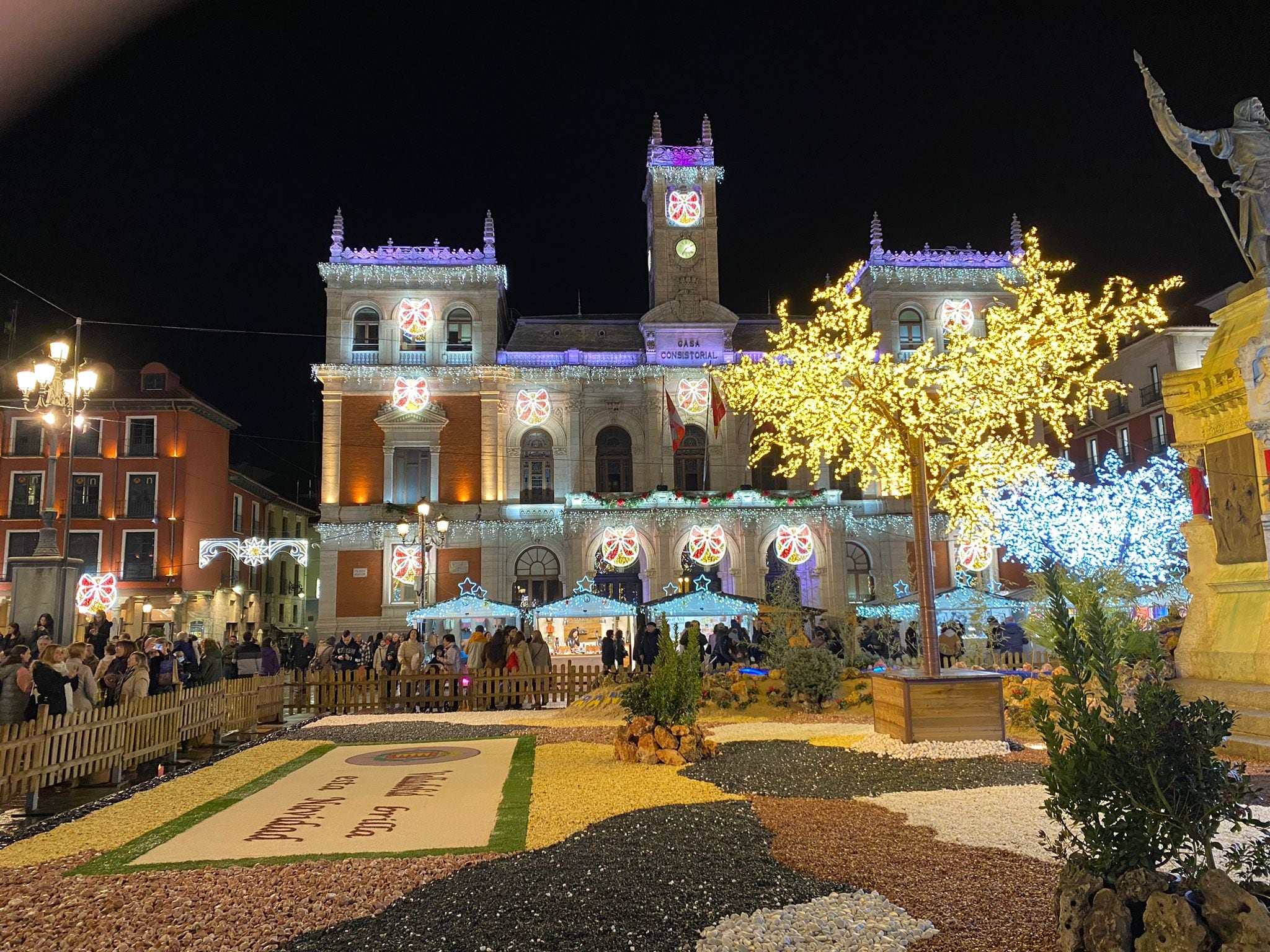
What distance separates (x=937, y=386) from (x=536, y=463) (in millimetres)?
26531

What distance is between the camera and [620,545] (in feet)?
114

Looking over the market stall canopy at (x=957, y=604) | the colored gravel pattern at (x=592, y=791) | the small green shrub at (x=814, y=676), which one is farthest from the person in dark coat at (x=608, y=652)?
the colored gravel pattern at (x=592, y=791)

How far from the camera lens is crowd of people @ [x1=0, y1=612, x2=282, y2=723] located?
30.7 feet

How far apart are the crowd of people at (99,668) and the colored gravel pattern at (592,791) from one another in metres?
5.23

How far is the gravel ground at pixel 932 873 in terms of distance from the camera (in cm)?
433

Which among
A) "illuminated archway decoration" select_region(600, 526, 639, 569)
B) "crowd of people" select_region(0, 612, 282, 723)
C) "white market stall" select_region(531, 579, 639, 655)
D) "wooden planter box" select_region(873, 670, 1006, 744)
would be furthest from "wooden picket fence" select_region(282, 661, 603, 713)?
"illuminated archway decoration" select_region(600, 526, 639, 569)

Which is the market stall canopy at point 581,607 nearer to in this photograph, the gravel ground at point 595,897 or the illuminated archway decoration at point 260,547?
the illuminated archway decoration at point 260,547

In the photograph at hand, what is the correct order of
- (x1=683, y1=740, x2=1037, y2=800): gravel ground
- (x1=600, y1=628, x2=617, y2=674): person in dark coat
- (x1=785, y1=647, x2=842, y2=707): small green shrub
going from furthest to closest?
(x1=600, y1=628, x2=617, y2=674): person in dark coat
(x1=785, y1=647, x2=842, y2=707): small green shrub
(x1=683, y1=740, x2=1037, y2=800): gravel ground

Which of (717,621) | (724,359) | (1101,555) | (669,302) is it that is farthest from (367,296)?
(1101,555)

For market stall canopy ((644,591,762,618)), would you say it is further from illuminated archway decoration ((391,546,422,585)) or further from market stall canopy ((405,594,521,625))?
illuminated archway decoration ((391,546,422,585))

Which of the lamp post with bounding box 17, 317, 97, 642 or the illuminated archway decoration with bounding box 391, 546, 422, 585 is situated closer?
the lamp post with bounding box 17, 317, 97, 642

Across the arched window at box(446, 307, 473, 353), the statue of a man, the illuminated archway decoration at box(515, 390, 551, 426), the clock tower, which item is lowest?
the statue of a man

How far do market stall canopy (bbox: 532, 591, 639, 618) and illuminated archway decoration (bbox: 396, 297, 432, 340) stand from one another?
52.2ft

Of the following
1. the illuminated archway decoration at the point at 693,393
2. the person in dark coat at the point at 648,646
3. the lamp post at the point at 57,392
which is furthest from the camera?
the illuminated archway decoration at the point at 693,393
